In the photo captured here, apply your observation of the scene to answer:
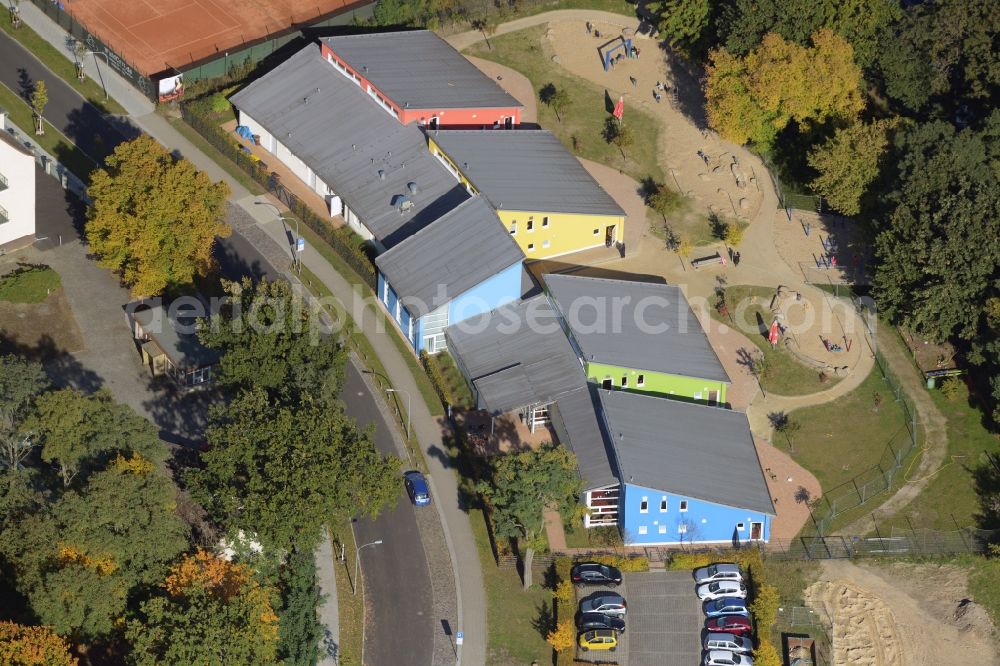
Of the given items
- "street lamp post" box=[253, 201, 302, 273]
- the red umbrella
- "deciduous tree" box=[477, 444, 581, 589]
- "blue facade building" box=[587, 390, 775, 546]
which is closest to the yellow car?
"deciduous tree" box=[477, 444, 581, 589]

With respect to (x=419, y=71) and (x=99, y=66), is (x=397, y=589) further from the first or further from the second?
(x=99, y=66)

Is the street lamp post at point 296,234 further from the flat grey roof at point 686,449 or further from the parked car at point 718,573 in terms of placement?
the parked car at point 718,573

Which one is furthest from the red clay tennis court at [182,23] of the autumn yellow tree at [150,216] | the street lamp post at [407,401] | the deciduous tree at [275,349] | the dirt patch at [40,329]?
the street lamp post at [407,401]

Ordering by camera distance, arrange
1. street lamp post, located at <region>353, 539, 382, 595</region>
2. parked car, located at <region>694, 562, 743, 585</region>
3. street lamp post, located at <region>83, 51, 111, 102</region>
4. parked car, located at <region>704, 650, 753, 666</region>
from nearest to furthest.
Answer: parked car, located at <region>704, 650, 753, 666</region>, street lamp post, located at <region>353, 539, 382, 595</region>, parked car, located at <region>694, 562, 743, 585</region>, street lamp post, located at <region>83, 51, 111, 102</region>

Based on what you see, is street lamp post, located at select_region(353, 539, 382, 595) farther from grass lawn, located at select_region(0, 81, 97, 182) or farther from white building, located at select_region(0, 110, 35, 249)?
grass lawn, located at select_region(0, 81, 97, 182)

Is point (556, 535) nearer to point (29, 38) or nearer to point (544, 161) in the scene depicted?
point (544, 161)
